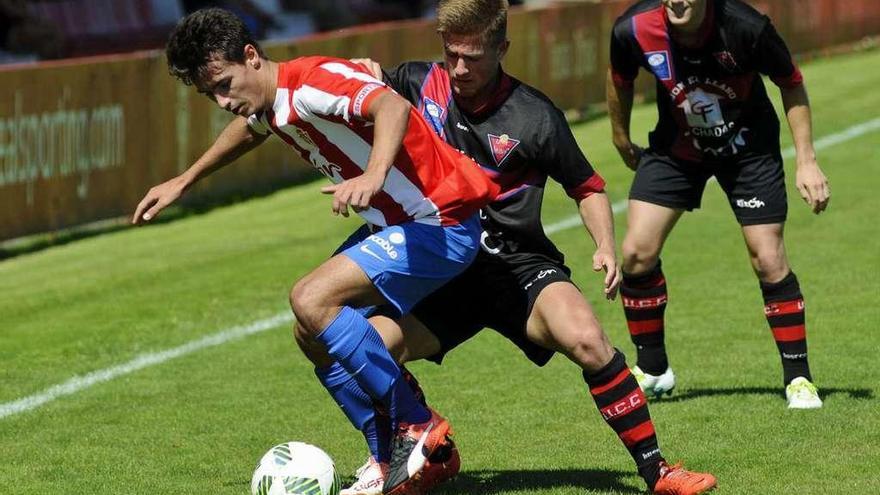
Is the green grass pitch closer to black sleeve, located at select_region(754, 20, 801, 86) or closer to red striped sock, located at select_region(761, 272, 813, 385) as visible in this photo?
red striped sock, located at select_region(761, 272, 813, 385)

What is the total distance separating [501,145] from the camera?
6414mm

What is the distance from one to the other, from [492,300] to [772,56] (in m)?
2.05

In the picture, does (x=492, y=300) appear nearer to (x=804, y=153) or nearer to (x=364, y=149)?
(x=364, y=149)

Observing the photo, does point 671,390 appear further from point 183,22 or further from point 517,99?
point 183,22

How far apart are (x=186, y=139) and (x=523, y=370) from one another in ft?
26.1

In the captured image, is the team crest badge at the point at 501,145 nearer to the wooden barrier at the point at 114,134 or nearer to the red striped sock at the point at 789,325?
the red striped sock at the point at 789,325

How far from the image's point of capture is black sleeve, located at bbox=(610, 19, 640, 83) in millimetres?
8031

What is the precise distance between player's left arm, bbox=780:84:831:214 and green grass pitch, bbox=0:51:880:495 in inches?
39.3

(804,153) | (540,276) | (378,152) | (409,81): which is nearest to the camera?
(378,152)

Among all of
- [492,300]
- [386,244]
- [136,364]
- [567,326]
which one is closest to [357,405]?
[492,300]

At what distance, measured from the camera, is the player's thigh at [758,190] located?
26.0 feet

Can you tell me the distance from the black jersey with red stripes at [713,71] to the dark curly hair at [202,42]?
8.54 ft

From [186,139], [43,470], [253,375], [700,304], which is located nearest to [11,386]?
[253,375]

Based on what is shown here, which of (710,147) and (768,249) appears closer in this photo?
(768,249)
